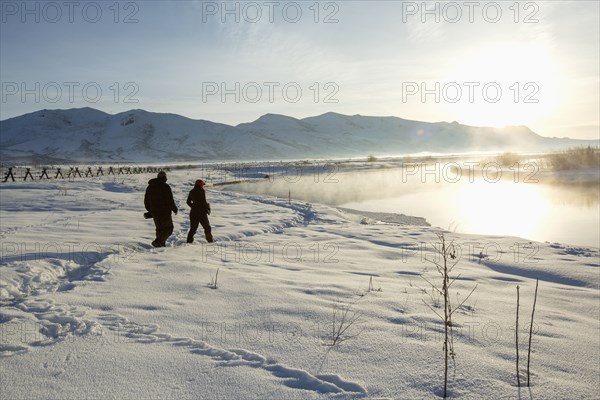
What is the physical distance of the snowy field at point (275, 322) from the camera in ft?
9.62

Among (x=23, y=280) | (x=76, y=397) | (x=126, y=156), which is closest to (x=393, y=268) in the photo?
(x=76, y=397)

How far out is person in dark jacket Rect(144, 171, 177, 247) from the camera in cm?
844

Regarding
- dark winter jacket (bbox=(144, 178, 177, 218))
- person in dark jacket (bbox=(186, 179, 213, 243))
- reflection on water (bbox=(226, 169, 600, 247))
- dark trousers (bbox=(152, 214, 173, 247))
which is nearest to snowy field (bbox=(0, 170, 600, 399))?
dark trousers (bbox=(152, 214, 173, 247))

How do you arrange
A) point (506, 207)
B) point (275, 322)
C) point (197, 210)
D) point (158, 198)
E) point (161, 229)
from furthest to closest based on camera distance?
point (506, 207)
point (197, 210)
point (161, 229)
point (158, 198)
point (275, 322)

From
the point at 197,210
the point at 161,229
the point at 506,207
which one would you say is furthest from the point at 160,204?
the point at 506,207

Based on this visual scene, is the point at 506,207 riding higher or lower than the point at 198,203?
lower

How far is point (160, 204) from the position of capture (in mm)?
8469

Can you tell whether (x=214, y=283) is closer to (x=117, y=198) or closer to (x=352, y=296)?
(x=352, y=296)

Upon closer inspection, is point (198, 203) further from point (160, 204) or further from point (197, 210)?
point (160, 204)

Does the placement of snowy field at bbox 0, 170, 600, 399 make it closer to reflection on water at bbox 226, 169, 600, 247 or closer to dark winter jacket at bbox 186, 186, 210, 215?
dark winter jacket at bbox 186, 186, 210, 215

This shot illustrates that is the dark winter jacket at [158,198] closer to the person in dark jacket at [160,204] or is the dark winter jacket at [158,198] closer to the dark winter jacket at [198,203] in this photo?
the person in dark jacket at [160,204]

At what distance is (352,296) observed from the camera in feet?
16.5

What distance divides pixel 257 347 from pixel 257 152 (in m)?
195

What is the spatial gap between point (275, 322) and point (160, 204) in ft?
17.7
